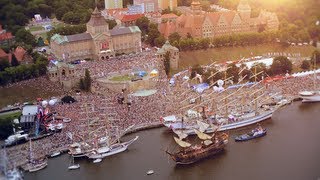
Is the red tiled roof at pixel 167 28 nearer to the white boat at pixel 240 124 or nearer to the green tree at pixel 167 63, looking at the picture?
the green tree at pixel 167 63

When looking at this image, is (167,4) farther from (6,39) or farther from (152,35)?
(6,39)

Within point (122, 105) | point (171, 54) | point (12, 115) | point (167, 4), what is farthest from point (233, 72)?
point (167, 4)

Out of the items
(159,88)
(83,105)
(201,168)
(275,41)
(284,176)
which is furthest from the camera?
(275,41)

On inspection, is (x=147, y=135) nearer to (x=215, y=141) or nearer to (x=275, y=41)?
(x=215, y=141)

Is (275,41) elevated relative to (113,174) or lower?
elevated

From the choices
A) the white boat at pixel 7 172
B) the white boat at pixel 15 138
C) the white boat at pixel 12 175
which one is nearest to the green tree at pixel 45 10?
the white boat at pixel 15 138

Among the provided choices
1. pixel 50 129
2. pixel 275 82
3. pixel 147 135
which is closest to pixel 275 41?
pixel 275 82

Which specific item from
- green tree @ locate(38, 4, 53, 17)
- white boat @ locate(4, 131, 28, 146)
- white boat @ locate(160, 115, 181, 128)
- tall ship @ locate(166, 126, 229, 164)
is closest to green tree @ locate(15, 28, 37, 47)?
green tree @ locate(38, 4, 53, 17)
